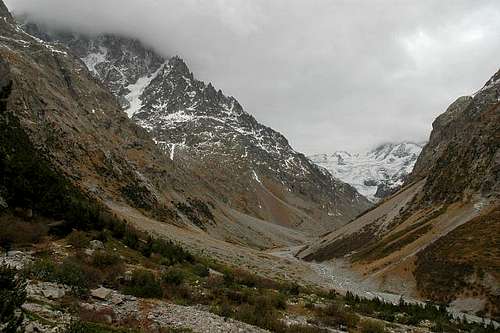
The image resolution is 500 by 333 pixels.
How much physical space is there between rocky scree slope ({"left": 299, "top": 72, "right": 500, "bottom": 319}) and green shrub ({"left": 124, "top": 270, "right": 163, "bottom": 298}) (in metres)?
39.4

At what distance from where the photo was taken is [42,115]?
4473 inches

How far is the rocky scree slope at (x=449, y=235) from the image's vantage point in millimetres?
59000

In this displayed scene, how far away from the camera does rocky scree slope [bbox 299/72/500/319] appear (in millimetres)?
59000

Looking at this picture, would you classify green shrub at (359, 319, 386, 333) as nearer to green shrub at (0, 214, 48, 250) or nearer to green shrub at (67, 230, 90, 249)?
green shrub at (67, 230, 90, 249)

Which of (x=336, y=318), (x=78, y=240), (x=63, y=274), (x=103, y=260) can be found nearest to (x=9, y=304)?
(x=63, y=274)

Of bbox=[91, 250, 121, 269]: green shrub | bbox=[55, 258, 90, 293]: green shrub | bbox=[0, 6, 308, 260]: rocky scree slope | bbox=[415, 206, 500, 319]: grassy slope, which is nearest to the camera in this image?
bbox=[55, 258, 90, 293]: green shrub

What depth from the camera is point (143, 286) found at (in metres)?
25.5

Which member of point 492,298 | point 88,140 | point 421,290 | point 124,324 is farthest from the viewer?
point 88,140

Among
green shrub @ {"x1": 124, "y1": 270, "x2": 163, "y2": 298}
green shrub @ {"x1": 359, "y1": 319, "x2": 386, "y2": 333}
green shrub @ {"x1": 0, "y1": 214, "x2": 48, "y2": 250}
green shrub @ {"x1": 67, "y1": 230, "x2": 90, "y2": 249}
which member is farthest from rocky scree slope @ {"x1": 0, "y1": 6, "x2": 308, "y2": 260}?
green shrub @ {"x1": 359, "y1": 319, "x2": 386, "y2": 333}

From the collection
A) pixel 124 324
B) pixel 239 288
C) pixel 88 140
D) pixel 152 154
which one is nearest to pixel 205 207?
pixel 152 154

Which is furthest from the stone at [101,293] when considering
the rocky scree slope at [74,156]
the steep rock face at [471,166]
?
the steep rock face at [471,166]

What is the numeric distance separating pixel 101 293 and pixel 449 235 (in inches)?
2591

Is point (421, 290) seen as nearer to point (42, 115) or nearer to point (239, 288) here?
point (239, 288)

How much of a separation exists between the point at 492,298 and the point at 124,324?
46306 millimetres
